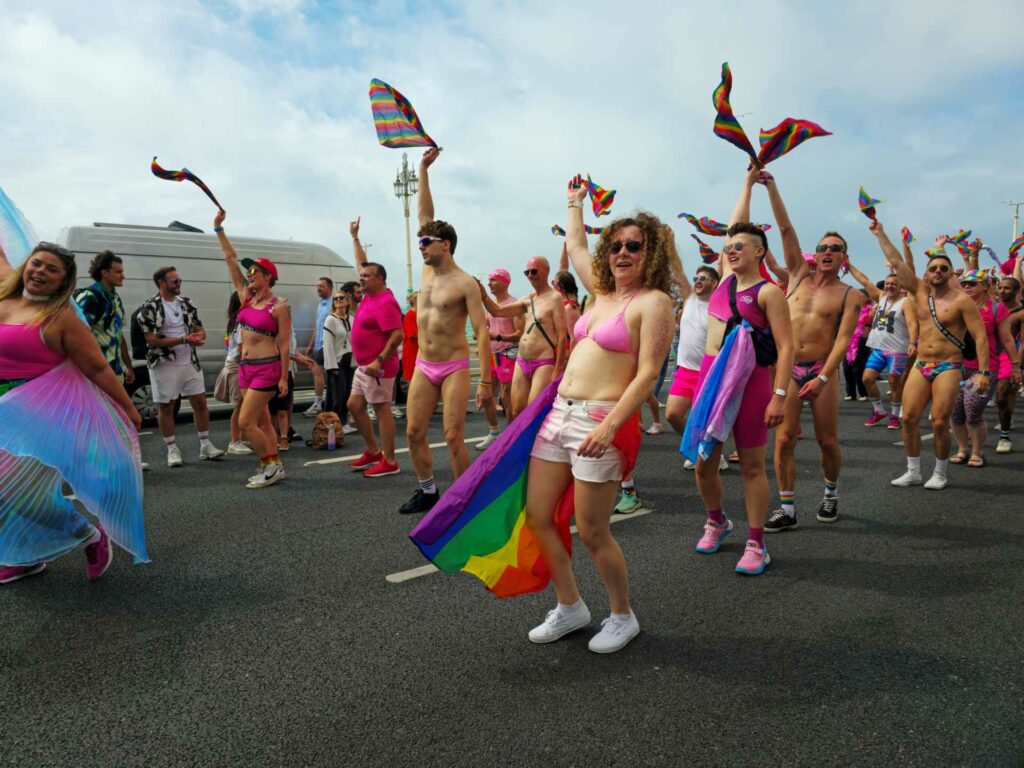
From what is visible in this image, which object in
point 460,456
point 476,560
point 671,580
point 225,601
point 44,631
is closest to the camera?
point 476,560

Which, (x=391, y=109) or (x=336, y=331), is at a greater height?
(x=391, y=109)

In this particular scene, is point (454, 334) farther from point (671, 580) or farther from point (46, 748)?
point (46, 748)

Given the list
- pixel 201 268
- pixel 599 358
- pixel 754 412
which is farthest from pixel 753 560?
pixel 201 268

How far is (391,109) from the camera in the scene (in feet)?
16.7

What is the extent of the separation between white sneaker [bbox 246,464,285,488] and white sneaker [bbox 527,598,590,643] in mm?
3821

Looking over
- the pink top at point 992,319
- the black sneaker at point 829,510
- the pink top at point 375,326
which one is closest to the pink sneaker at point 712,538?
the black sneaker at point 829,510

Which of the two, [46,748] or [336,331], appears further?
[336,331]

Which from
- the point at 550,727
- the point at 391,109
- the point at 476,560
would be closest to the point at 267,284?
the point at 391,109

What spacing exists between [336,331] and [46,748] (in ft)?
22.4

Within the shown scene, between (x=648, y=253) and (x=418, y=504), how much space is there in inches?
120

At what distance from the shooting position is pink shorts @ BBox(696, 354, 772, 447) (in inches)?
154

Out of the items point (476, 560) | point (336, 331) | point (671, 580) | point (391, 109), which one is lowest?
point (671, 580)

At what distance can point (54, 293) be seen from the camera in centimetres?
369

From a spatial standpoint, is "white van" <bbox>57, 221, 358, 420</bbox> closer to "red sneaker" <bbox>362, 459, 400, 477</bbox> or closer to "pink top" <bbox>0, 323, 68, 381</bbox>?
"red sneaker" <bbox>362, 459, 400, 477</bbox>
